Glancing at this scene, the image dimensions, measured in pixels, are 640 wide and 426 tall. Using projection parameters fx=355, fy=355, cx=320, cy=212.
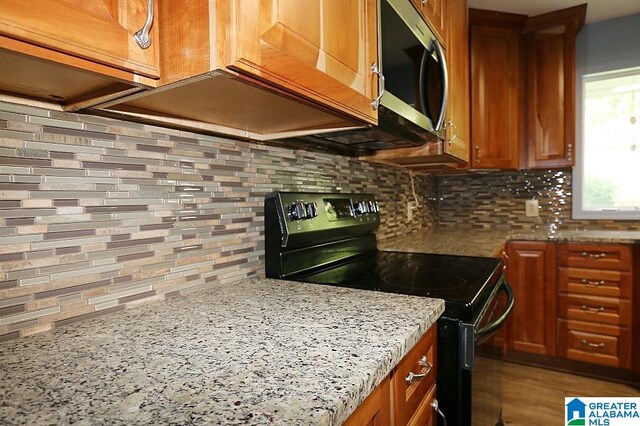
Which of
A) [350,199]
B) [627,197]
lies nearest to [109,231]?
[350,199]

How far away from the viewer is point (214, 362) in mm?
538

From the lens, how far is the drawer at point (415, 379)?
69cm

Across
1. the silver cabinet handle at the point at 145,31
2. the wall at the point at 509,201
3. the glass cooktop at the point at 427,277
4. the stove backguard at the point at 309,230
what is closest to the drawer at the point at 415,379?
the glass cooktop at the point at 427,277

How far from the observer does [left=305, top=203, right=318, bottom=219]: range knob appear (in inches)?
48.1

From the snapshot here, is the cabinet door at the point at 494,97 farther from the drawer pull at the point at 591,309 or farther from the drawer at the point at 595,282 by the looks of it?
the drawer pull at the point at 591,309

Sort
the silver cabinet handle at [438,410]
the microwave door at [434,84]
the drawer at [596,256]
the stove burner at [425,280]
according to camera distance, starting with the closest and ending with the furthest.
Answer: the silver cabinet handle at [438,410] < the stove burner at [425,280] < the microwave door at [434,84] < the drawer at [596,256]

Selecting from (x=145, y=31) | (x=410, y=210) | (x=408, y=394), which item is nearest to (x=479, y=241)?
(x=410, y=210)

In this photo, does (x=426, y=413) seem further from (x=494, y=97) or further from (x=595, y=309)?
(x=494, y=97)

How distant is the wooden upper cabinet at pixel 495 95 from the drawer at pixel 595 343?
1.09m

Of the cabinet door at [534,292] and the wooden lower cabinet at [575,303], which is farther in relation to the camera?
the cabinet door at [534,292]

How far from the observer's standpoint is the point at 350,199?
4.89 ft

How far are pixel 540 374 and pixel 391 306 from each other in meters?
2.00

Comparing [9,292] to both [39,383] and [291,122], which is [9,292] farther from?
[291,122]

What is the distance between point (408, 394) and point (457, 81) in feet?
5.55
